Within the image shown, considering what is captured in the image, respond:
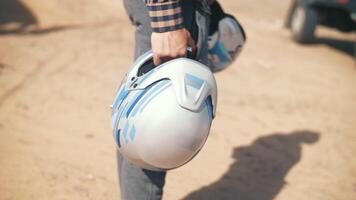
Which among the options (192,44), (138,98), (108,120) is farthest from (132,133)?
(108,120)

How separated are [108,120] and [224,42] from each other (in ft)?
4.56

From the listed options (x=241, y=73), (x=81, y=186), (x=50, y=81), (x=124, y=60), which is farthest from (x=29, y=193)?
(x=241, y=73)

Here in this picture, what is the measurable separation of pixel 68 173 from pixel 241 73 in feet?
8.91

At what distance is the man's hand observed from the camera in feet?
5.61

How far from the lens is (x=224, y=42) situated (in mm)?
2631

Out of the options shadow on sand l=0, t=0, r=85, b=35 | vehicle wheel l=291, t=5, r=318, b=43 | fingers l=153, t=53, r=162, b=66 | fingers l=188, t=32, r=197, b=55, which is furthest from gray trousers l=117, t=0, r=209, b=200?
vehicle wheel l=291, t=5, r=318, b=43

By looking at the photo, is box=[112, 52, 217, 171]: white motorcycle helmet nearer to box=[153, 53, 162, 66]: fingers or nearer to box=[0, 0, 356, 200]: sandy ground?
box=[153, 53, 162, 66]: fingers

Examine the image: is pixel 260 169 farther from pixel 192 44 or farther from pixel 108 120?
pixel 192 44

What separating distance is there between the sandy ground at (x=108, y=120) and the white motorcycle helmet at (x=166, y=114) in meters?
1.06

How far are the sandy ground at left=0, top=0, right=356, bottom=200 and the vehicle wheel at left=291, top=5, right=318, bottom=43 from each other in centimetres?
65

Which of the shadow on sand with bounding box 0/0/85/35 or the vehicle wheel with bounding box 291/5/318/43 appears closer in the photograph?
the shadow on sand with bounding box 0/0/85/35

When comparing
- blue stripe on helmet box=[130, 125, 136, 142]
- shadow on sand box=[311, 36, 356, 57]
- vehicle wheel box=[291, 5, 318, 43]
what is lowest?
shadow on sand box=[311, 36, 356, 57]

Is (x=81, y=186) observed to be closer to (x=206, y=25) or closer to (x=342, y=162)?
(x=206, y=25)

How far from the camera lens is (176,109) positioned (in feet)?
5.47
